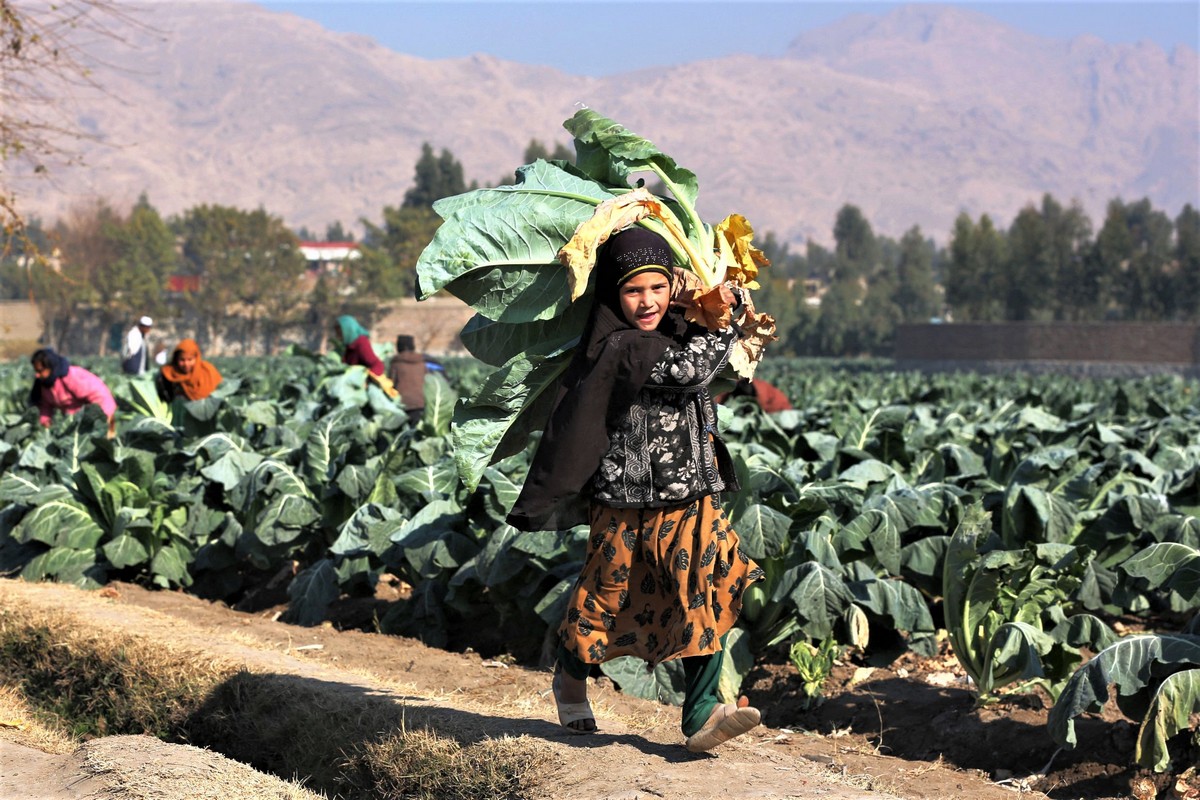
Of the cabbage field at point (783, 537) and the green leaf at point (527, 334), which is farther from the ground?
the green leaf at point (527, 334)

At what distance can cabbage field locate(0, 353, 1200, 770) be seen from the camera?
4.91 m

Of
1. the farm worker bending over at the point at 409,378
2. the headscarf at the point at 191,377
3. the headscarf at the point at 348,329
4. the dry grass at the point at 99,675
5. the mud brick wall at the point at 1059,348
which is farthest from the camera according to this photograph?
the mud brick wall at the point at 1059,348

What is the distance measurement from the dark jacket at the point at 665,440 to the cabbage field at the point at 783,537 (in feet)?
3.18

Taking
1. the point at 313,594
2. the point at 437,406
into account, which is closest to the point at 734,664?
the point at 313,594

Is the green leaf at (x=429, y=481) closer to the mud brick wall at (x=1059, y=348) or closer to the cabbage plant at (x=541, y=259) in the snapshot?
the cabbage plant at (x=541, y=259)

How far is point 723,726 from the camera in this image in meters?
3.72

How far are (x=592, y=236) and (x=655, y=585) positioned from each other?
1.00 m

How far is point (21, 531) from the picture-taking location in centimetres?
718

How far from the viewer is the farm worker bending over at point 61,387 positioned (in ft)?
34.0

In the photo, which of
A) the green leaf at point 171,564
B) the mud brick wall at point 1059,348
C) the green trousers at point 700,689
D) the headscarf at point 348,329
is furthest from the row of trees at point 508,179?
the green trousers at point 700,689

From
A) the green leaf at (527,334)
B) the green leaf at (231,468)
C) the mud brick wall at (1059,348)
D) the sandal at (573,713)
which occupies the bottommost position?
the sandal at (573,713)

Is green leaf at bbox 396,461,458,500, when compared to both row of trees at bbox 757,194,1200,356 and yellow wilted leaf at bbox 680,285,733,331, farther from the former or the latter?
row of trees at bbox 757,194,1200,356

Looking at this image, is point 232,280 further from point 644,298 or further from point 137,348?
point 644,298

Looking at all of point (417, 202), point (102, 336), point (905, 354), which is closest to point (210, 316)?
point (102, 336)
